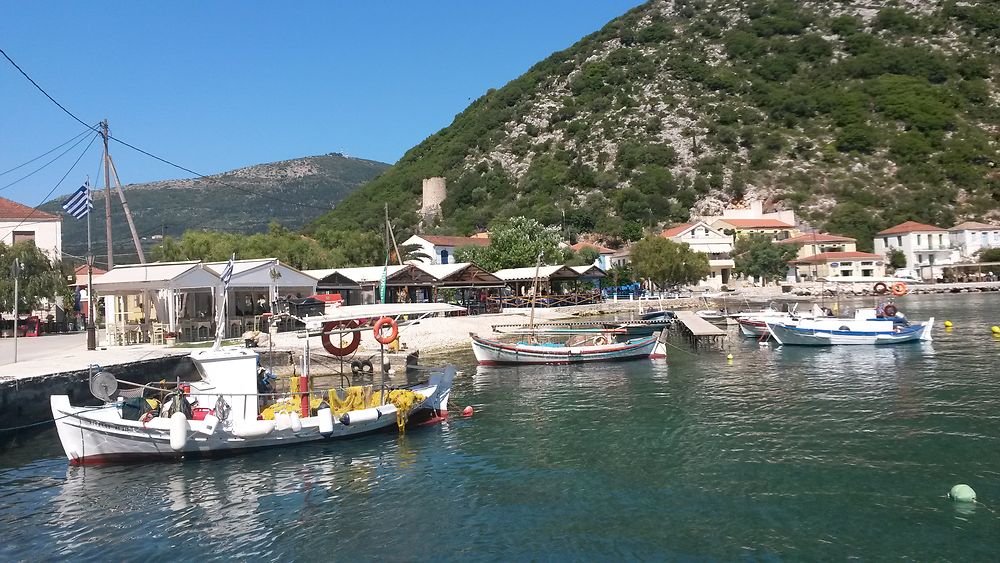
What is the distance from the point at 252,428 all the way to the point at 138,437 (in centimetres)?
244

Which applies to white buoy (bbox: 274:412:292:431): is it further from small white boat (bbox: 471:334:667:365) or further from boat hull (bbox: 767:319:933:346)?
boat hull (bbox: 767:319:933:346)

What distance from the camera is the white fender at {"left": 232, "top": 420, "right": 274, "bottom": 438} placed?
51.5 feet

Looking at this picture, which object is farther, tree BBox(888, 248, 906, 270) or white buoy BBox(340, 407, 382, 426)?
tree BBox(888, 248, 906, 270)

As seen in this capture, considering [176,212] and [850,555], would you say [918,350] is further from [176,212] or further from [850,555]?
[176,212]

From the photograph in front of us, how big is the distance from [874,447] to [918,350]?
20.0m

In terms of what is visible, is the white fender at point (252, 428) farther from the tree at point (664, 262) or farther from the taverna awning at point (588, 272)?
the tree at point (664, 262)

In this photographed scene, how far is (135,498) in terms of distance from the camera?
13320 millimetres

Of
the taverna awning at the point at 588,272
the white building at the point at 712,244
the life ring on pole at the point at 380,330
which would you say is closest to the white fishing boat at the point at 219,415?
the life ring on pole at the point at 380,330

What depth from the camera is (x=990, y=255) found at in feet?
281

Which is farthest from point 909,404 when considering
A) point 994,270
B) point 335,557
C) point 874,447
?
point 994,270

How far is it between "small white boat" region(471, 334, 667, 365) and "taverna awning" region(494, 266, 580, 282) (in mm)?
24185

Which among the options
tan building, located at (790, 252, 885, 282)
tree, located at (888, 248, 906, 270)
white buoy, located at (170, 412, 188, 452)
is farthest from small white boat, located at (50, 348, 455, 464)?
tree, located at (888, 248, 906, 270)

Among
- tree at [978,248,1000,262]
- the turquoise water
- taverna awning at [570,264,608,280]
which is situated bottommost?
the turquoise water

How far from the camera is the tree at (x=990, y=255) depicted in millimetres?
85500
